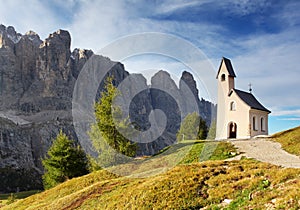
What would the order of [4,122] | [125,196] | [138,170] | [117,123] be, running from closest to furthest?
[125,196]
[138,170]
[117,123]
[4,122]

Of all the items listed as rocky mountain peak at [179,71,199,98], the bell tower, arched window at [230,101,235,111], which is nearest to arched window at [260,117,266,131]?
arched window at [230,101,235,111]

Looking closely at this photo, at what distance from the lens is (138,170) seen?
26.0m

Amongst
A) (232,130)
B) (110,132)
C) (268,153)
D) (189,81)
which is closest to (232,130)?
(232,130)

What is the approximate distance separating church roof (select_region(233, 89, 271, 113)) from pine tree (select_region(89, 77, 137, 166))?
67.7ft

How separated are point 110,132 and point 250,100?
81.9 ft

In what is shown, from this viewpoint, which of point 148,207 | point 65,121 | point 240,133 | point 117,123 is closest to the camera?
point 148,207

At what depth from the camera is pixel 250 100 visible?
4675 centimetres

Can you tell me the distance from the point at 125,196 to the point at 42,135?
16913 centimetres

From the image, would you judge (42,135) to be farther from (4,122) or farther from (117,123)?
(117,123)

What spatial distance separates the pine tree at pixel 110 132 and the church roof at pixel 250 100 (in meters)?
20.6

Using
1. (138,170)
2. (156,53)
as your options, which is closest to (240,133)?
(138,170)

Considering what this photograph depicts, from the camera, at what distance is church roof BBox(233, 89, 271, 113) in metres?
44.9

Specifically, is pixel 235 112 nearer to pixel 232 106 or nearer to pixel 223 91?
pixel 232 106

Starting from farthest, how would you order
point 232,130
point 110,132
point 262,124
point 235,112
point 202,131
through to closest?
point 202,131, point 232,130, point 262,124, point 235,112, point 110,132
